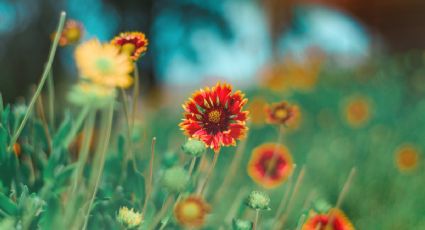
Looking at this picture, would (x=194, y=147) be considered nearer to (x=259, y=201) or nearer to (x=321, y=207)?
(x=259, y=201)

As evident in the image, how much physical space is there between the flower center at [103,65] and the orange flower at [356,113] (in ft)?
6.68

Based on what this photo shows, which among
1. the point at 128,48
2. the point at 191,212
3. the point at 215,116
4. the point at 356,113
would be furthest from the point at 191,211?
the point at 356,113

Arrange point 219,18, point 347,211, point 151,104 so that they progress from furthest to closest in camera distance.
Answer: point 219,18
point 151,104
point 347,211

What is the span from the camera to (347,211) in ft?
5.06

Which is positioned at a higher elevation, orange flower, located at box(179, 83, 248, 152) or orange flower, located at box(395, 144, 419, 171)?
orange flower, located at box(179, 83, 248, 152)

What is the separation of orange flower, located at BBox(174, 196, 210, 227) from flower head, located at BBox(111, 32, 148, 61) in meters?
0.18

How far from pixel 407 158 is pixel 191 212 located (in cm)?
138

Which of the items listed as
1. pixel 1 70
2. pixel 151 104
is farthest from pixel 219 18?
pixel 1 70

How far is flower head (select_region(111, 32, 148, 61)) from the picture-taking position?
69 centimetres

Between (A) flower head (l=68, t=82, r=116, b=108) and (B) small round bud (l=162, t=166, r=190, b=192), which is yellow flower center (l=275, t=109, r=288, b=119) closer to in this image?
(B) small round bud (l=162, t=166, r=190, b=192)

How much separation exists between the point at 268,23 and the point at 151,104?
1.80 metres

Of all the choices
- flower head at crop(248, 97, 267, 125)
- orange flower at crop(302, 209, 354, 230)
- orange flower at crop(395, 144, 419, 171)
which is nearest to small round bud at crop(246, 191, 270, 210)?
orange flower at crop(302, 209, 354, 230)

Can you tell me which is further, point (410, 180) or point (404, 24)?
point (404, 24)

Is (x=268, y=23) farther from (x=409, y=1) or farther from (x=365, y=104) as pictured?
(x=365, y=104)
